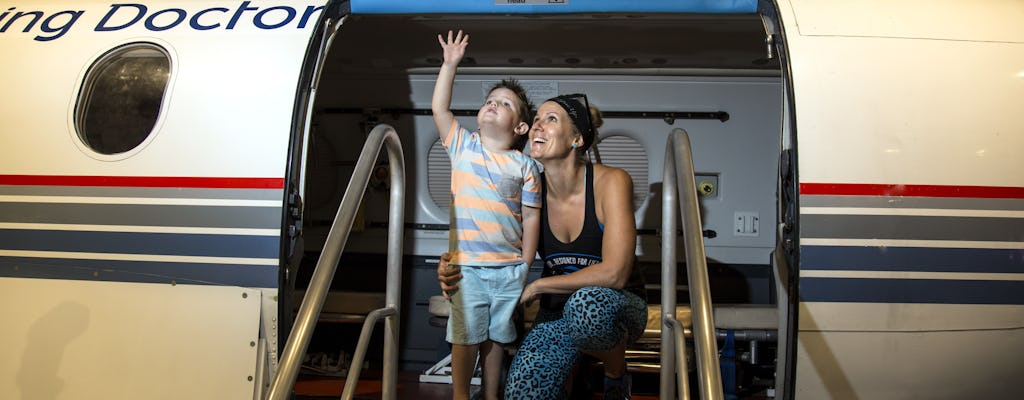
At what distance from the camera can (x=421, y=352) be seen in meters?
4.93

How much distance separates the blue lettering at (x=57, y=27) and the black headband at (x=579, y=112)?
2.13 metres

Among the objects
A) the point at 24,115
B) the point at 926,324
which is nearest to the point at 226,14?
the point at 24,115

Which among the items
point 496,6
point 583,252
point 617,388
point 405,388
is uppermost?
point 496,6

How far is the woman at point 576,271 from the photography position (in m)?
2.66

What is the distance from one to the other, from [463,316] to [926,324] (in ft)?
5.51

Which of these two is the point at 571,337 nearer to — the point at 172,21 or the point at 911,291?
the point at 911,291

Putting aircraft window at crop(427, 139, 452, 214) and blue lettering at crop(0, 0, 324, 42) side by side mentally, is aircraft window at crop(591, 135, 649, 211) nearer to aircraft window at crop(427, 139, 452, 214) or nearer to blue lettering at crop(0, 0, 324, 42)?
aircraft window at crop(427, 139, 452, 214)

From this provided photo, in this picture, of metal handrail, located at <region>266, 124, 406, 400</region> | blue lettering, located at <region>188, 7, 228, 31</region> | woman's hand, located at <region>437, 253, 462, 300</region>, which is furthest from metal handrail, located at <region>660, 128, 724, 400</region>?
blue lettering, located at <region>188, 7, 228, 31</region>

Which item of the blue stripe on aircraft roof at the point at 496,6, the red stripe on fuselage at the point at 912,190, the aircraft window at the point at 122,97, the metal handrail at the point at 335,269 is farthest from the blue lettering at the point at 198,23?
the red stripe on fuselage at the point at 912,190

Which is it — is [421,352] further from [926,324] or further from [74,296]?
[926,324]

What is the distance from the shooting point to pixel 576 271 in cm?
294

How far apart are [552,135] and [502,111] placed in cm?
23

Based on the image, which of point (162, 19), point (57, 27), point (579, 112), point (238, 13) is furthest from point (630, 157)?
point (57, 27)

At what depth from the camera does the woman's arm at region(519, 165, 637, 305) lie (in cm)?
276
